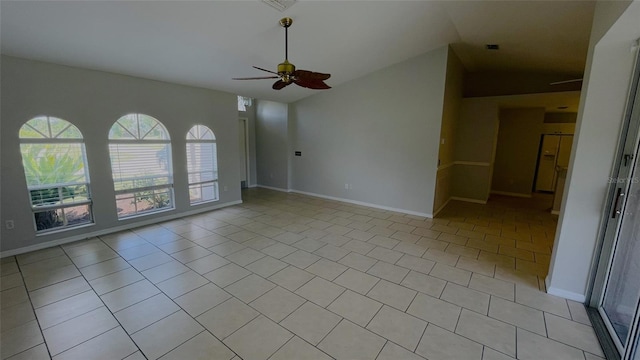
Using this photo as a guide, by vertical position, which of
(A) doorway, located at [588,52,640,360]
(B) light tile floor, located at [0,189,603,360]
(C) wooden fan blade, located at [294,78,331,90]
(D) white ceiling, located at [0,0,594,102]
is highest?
(D) white ceiling, located at [0,0,594,102]

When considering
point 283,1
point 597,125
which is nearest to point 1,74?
point 283,1

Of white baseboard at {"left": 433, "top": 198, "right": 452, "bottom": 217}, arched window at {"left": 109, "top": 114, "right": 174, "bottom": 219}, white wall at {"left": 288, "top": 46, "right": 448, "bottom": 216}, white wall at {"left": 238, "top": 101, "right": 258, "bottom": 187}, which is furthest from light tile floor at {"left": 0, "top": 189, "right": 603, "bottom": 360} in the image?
white wall at {"left": 238, "top": 101, "right": 258, "bottom": 187}

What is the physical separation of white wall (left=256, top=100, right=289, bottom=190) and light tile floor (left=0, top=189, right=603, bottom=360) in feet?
10.3

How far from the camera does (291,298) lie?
8.04ft

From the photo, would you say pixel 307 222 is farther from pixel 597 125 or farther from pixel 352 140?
pixel 597 125

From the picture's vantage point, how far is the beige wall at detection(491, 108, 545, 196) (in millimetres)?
6703

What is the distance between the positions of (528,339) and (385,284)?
118 cm

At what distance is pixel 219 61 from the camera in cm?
381

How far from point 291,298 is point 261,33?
125 inches

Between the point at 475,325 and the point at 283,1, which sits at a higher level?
the point at 283,1

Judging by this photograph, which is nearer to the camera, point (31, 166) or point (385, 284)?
point (385, 284)

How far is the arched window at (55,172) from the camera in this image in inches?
129

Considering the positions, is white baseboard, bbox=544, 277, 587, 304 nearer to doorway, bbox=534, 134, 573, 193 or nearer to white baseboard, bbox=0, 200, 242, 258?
white baseboard, bbox=0, 200, 242, 258

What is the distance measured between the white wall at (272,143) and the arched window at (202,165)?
2066 mm
